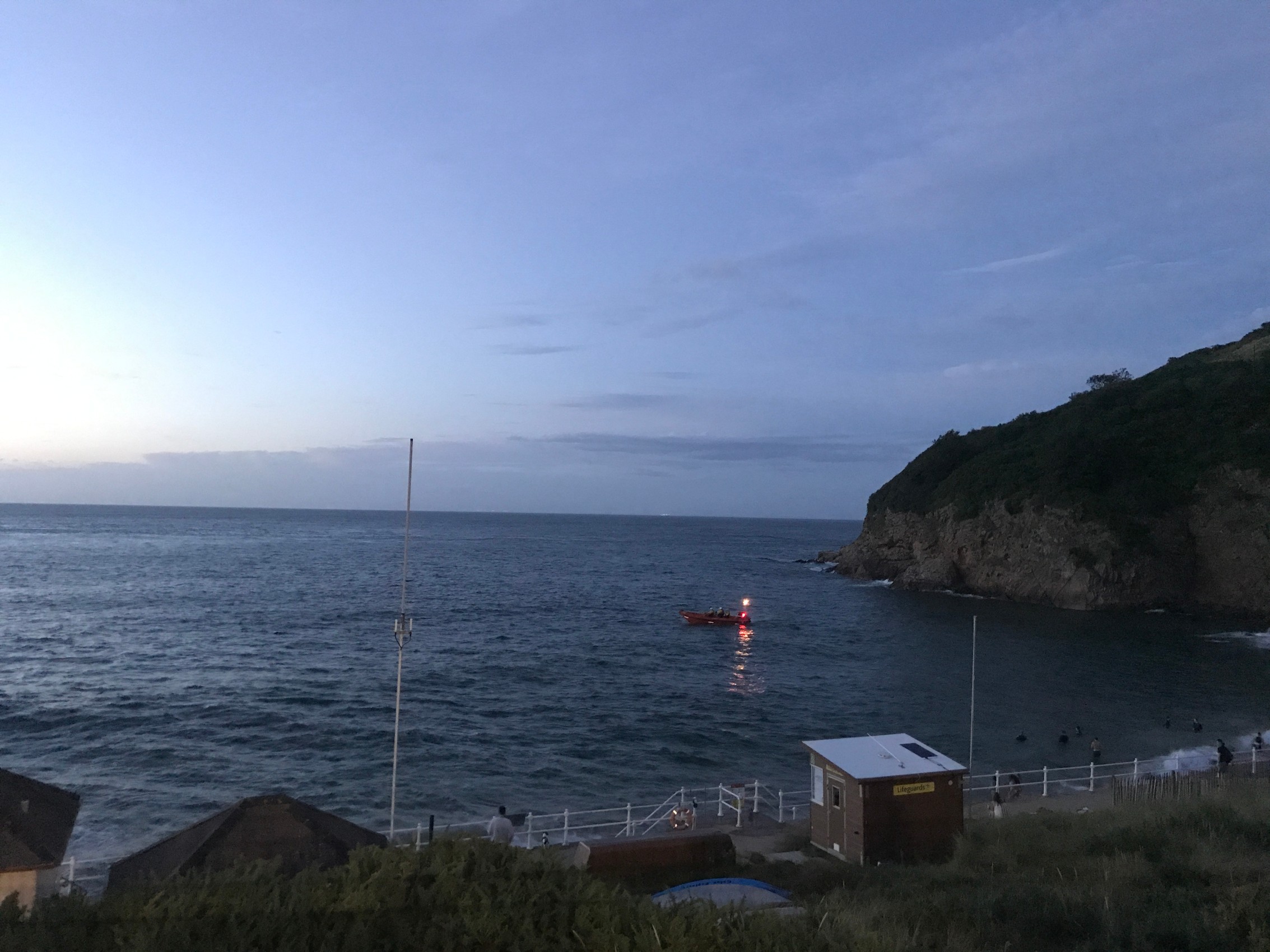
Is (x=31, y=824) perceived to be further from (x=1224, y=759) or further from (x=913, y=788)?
(x=1224, y=759)

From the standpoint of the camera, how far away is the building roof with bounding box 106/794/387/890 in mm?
9680

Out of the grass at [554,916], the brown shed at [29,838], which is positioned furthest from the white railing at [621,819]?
the grass at [554,916]

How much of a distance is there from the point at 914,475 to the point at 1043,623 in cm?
3866

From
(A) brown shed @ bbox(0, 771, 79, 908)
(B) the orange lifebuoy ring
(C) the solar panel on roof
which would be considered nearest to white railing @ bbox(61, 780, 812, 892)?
(B) the orange lifebuoy ring

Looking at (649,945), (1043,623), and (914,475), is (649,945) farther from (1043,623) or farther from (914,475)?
(914,475)

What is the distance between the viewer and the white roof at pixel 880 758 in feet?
49.9

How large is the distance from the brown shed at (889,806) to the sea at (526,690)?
10658 millimetres

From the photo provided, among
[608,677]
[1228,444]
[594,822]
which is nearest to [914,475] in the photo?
[1228,444]

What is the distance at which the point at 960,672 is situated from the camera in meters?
46.3

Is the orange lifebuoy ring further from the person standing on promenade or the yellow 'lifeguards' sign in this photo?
the yellow 'lifeguards' sign

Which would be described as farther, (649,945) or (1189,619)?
(1189,619)

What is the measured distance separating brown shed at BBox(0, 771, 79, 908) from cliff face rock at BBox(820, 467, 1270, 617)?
74817 millimetres

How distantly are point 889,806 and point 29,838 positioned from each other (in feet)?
41.4

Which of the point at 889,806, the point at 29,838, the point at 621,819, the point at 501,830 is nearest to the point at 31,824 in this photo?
the point at 29,838
